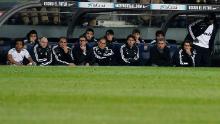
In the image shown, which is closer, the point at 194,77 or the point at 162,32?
the point at 194,77

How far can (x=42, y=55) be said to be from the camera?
15891mm

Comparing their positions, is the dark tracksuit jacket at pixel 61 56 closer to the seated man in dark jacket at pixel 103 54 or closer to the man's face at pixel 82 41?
the man's face at pixel 82 41

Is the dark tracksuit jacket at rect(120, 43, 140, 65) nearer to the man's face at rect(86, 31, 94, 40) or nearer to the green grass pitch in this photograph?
the man's face at rect(86, 31, 94, 40)

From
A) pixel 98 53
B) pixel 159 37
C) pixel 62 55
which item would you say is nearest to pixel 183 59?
pixel 159 37

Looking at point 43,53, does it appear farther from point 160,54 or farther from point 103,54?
point 160,54

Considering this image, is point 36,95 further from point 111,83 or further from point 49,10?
point 49,10

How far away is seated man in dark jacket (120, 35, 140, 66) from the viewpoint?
632 inches

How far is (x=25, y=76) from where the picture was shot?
12156 millimetres

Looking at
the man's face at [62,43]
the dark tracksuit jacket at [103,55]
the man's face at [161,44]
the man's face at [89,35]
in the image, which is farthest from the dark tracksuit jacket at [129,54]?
the man's face at [62,43]

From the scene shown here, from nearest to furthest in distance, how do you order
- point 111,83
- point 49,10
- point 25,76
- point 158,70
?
point 111,83 → point 25,76 → point 158,70 → point 49,10

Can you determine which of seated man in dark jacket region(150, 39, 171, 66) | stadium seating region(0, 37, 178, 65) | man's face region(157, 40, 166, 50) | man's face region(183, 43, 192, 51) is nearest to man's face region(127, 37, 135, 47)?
stadium seating region(0, 37, 178, 65)

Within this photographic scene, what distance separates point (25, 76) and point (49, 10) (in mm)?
5334

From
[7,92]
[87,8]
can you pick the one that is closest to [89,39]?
[87,8]

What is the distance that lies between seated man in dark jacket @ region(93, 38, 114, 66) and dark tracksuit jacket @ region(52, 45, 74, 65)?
0.57 metres
